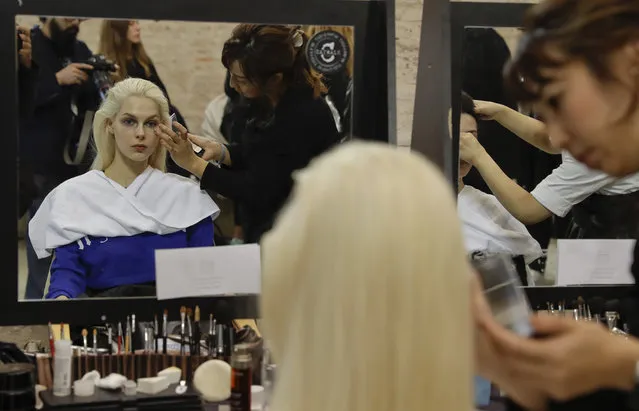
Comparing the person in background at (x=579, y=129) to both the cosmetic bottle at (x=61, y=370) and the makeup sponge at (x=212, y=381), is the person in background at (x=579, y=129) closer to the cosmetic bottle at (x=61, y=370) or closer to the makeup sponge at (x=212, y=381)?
the makeup sponge at (x=212, y=381)

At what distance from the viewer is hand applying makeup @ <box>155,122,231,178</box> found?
141cm

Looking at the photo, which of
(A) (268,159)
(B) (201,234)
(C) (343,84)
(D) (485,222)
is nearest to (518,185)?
(D) (485,222)

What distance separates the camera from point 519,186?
5.06 ft

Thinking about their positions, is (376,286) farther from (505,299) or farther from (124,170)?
(124,170)

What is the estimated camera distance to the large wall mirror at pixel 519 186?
1504mm

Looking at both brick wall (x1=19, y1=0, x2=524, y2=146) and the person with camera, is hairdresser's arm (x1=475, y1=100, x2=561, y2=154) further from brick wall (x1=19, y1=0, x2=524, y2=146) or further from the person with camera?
the person with camera

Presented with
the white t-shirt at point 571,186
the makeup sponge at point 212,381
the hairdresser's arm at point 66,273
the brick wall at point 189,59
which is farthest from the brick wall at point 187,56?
the white t-shirt at point 571,186

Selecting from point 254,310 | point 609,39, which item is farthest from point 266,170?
point 609,39

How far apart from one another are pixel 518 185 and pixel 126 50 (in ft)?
2.84

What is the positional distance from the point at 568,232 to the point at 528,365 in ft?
3.02

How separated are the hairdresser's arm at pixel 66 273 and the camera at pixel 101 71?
32 cm

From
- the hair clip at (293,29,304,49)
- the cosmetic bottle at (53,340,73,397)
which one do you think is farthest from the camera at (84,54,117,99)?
the cosmetic bottle at (53,340,73,397)

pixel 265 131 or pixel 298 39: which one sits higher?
pixel 298 39

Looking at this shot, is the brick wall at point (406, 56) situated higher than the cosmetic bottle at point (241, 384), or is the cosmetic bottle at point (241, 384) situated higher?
the brick wall at point (406, 56)
